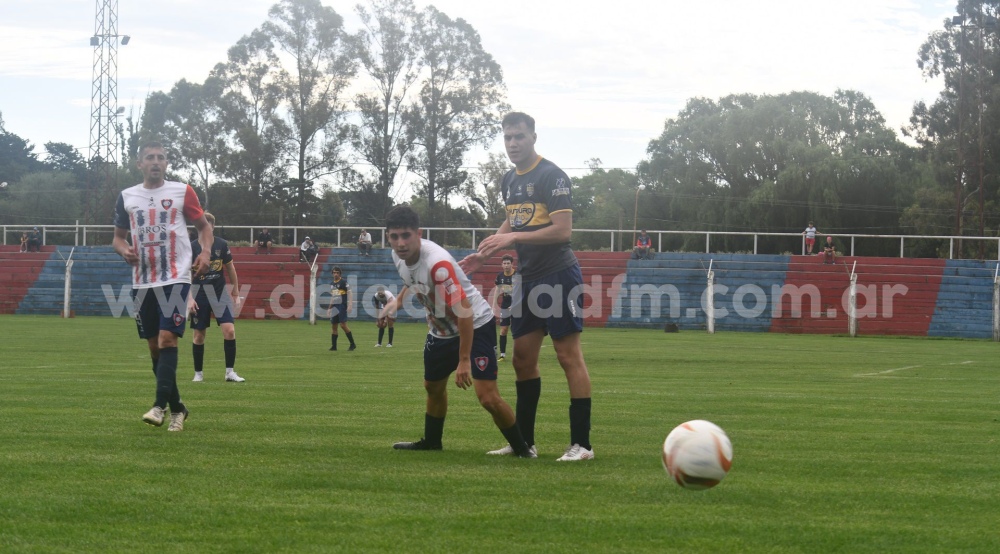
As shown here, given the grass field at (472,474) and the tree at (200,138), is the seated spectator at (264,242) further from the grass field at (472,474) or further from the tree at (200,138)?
the grass field at (472,474)

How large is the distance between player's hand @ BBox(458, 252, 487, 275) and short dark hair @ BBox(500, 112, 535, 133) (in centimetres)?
94

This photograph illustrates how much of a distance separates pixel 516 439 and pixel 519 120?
213cm

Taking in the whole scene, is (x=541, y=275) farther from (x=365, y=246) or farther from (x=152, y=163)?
(x=365, y=246)

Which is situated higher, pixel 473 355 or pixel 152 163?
pixel 152 163

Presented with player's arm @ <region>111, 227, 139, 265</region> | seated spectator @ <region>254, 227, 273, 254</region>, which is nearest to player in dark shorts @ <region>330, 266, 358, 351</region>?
player's arm @ <region>111, 227, 139, 265</region>

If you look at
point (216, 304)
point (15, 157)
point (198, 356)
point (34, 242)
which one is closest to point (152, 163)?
point (198, 356)

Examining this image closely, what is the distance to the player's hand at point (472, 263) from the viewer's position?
21.3ft

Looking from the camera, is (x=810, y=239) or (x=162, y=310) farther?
(x=810, y=239)

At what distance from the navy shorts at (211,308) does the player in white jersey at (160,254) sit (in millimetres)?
5552

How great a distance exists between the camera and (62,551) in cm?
405

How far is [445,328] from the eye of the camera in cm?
696

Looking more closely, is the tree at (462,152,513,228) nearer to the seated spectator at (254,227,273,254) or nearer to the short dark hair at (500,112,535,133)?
the seated spectator at (254,227,273,254)

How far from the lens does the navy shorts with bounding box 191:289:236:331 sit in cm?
1362

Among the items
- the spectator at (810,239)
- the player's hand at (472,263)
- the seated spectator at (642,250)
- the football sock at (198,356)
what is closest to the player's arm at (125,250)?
the player's hand at (472,263)
